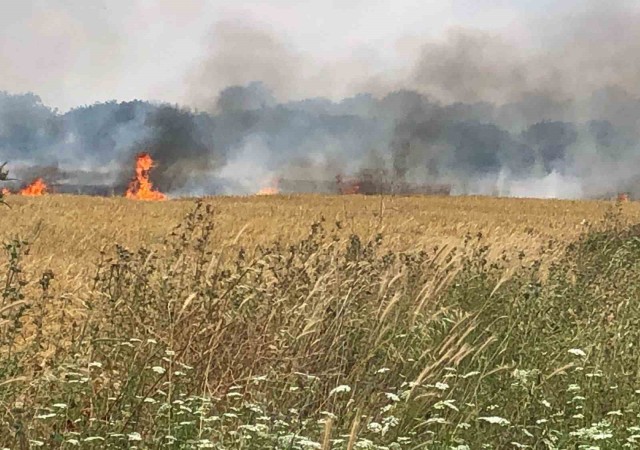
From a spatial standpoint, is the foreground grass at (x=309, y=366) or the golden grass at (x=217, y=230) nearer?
the foreground grass at (x=309, y=366)

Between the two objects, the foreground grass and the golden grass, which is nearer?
the foreground grass

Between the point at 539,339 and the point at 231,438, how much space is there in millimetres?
3029

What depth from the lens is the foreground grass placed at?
13.5 ft

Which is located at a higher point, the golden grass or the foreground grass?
the golden grass

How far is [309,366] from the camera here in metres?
5.32

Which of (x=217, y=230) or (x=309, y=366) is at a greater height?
(x=217, y=230)

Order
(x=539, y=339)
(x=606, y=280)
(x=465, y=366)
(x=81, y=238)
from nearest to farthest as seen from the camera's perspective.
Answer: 1. (x=465, y=366)
2. (x=539, y=339)
3. (x=606, y=280)
4. (x=81, y=238)

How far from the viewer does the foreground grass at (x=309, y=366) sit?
4117 mm

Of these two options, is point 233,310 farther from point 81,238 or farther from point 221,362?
point 81,238

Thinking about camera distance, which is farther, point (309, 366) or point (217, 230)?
point (217, 230)

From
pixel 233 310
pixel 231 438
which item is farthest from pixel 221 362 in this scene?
pixel 231 438

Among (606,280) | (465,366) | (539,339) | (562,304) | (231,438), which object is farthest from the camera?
(606,280)

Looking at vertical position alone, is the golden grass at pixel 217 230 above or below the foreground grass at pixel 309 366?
above

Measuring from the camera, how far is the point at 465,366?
5.70 metres
